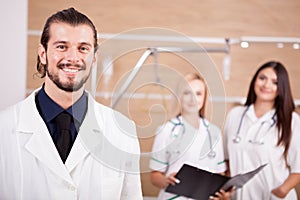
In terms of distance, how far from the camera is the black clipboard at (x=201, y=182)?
7.56ft

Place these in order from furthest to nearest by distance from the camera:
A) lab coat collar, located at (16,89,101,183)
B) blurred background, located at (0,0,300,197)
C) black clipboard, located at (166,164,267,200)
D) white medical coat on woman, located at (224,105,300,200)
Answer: white medical coat on woman, located at (224,105,300,200), black clipboard, located at (166,164,267,200), blurred background, located at (0,0,300,197), lab coat collar, located at (16,89,101,183)

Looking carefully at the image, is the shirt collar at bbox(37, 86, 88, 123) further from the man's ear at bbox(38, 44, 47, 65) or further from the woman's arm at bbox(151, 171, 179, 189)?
the woman's arm at bbox(151, 171, 179, 189)

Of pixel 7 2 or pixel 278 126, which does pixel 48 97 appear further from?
pixel 278 126

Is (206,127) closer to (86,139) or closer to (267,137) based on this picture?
(267,137)

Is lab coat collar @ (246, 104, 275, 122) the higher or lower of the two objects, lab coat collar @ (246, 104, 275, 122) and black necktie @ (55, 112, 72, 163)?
the higher

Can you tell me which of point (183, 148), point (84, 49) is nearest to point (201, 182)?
point (183, 148)

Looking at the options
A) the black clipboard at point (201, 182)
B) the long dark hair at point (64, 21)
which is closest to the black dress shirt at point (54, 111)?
the long dark hair at point (64, 21)

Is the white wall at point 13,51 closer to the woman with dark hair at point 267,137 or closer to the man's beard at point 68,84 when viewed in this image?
the man's beard at point 68,84

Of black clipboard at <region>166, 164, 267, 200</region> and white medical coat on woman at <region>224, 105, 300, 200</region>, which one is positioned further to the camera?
white medical coat on woman at <region>224, 105, 300, 200</region>

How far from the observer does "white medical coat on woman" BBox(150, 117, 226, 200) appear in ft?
7.76

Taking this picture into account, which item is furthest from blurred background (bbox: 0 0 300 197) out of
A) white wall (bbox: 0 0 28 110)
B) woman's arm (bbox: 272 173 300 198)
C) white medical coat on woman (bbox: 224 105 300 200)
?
woman's arm (bbox: 272 173 300 198)

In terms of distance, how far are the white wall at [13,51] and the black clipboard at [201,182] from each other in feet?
2.43

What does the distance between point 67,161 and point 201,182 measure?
622 millimetres

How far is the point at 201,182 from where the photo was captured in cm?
233
